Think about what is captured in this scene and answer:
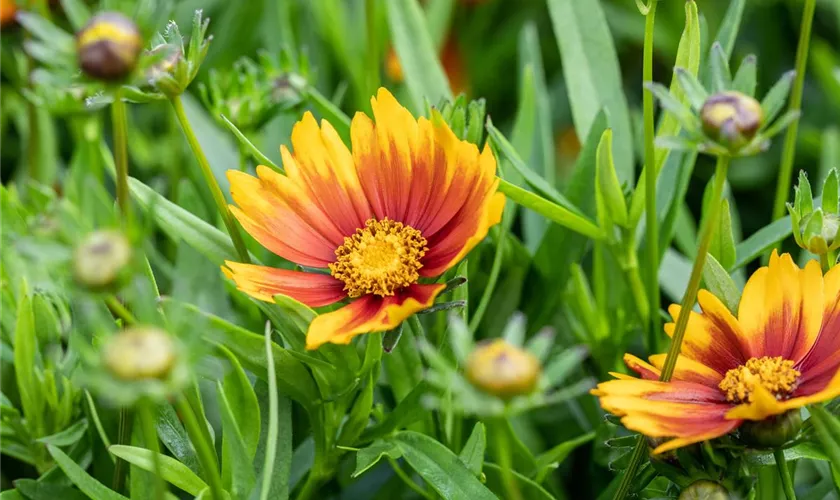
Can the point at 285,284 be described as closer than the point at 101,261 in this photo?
No

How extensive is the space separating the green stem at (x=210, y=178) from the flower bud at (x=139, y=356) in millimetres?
214

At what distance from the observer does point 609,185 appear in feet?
2.35

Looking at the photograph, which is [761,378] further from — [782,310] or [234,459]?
[234,459]

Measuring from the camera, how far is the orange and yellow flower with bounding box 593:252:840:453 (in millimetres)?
543

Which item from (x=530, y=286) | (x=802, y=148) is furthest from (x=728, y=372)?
(x=802, y=148)

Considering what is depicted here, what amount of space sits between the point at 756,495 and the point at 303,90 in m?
0.47

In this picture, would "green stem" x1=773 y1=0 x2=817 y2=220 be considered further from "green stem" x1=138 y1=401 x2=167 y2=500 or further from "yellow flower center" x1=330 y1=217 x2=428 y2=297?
"green stem" x1=138 y1=401 x2=167 y2=500

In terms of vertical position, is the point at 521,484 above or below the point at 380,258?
below

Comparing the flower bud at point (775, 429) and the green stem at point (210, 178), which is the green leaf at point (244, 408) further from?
the flower bud at point (775, 429)

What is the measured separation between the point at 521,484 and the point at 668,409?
156 millimetres

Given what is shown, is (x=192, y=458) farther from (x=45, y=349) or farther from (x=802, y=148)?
(x=802, y=148)

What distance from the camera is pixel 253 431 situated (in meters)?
0.64

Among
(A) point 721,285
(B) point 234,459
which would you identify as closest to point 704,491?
(A) point 721,285

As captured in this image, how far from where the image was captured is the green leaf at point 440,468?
2.00 ft
